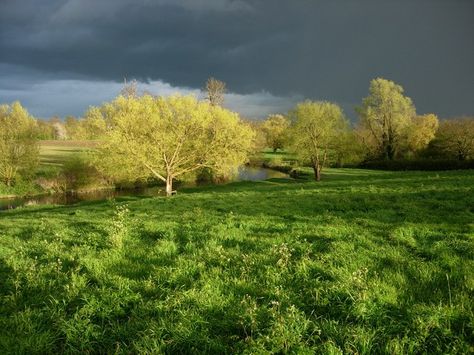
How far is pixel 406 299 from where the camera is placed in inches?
237

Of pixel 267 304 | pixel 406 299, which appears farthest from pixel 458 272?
pixel 267 304

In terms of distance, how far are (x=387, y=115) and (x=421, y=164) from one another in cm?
1238

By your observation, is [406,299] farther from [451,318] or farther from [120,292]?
[120,292]

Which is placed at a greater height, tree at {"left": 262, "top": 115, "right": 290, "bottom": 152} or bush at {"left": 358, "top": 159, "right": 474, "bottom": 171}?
tree at {"left": 262, "top": 115, "right": 290, "bottom": 152}

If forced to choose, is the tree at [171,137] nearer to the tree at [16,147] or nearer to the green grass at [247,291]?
the tree at [16,147]

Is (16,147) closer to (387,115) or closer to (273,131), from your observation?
(387,115)

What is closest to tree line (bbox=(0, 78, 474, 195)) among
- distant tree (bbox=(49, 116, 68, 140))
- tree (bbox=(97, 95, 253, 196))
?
tree (bbox=(97, 95, 253, 196))

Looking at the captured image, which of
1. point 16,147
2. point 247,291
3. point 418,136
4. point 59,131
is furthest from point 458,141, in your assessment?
point 59,131

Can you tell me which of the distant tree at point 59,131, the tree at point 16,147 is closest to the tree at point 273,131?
the tree at point 16,147

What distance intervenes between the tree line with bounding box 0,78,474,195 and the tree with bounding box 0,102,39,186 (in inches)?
5.7

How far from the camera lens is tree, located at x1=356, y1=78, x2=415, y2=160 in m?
72.8

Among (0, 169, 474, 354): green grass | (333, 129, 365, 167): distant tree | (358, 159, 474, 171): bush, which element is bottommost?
Answer: (0, 169, 474, 354): green grass

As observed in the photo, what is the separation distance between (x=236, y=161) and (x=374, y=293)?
37.9 meters

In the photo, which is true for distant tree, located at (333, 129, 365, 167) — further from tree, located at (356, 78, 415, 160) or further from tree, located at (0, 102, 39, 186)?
tree, located at (0, 102, 39, 186)
